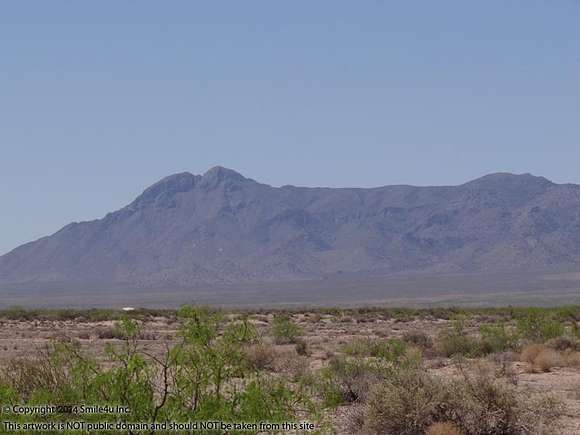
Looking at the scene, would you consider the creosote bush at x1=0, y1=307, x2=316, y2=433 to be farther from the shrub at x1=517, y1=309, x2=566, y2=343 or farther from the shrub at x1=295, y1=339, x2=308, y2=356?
the shrub at x1=517, y1=309, x2=566, y2=343

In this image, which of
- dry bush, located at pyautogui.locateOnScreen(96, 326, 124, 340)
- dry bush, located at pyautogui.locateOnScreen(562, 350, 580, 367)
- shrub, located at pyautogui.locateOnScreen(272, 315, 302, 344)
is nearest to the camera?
dry bush, located at pyautogui.locateOnScreen(562, 350, 580, 367)

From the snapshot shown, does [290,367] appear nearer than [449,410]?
No

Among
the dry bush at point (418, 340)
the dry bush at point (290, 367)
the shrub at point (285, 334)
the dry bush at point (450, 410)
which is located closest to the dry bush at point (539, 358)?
the dry bush at point (418, 340)

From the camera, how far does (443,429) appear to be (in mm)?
12781

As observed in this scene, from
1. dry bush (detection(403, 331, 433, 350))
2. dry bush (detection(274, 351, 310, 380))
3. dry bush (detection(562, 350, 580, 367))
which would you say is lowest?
dry bush (detection(562, 350, 580, 367))

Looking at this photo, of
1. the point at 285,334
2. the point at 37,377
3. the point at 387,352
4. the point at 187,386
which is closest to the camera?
A: the point at 187,386

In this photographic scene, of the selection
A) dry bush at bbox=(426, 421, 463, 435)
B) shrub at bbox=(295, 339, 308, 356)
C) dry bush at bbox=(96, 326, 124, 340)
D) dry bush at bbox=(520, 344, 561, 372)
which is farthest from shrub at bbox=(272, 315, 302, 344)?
dry bush at bbox=(426, 421, 463, 435)

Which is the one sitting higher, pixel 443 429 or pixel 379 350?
pixel 379 350

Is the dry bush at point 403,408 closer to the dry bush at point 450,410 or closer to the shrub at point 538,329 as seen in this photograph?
the dry bush at point 450,410

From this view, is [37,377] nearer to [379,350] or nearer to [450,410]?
[450,410]

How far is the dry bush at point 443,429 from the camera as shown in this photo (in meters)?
12.7

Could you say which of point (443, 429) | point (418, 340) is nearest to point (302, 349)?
point (418, 340)

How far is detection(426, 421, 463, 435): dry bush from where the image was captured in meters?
12.7

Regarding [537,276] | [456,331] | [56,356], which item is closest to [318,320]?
[456,331]
